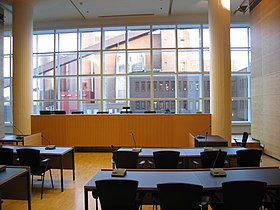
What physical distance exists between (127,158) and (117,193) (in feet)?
5.33

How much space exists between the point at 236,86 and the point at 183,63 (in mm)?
2597

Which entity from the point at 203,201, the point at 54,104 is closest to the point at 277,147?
the point at 203,201

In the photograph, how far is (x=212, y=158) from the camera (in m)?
3.88

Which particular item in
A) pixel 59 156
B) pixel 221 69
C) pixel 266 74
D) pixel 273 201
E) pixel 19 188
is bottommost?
pixel 19 188

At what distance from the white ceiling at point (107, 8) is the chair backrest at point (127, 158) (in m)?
6.64

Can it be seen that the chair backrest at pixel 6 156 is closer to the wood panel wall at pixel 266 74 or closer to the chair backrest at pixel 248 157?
the chair backrest at pixel 248 157

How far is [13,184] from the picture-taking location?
11.9ft

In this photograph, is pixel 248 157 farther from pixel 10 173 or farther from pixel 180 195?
pixel 10 173

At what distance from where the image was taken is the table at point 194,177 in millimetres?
2463

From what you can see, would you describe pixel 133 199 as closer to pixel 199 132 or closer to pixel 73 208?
pixel 73 208

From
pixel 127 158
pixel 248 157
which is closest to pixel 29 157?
pixel 127 158

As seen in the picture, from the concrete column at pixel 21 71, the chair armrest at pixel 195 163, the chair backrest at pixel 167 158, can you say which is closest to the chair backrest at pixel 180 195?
the chair backrest at pixel 167 158

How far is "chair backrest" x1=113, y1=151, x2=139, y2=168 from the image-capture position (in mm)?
3904

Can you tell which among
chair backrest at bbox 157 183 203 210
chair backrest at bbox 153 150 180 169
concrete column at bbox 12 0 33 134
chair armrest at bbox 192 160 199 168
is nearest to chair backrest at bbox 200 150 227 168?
chair armrest at bbox 192 160 199 168
